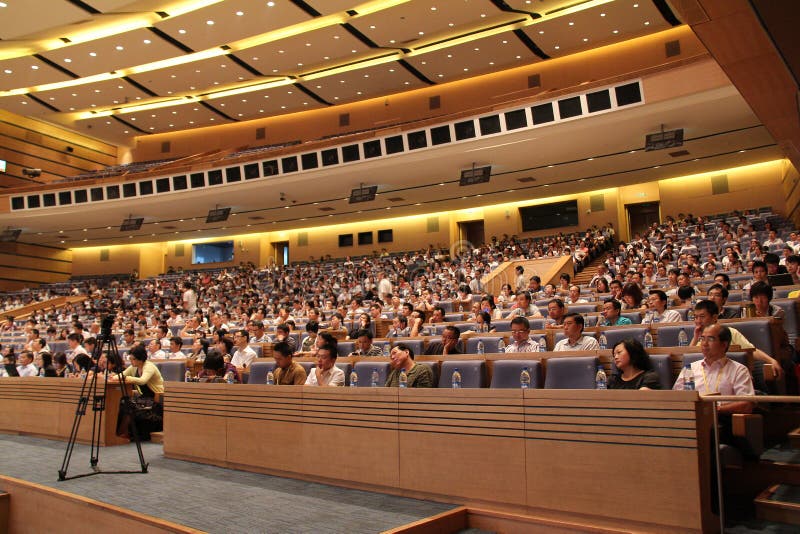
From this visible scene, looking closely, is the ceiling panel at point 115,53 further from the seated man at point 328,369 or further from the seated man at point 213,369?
the seated man at point 328,369

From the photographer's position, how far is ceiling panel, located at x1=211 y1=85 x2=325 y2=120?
19.3 m

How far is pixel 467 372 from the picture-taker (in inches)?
154

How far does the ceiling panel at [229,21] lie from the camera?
543 inches

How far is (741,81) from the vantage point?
17.2 ft

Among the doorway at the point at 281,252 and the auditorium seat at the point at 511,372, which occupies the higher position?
the doorway at the point at 281,252

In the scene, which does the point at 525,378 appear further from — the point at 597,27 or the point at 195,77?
the point at 195,77

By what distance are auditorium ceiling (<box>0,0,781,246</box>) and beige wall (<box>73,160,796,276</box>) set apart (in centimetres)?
72

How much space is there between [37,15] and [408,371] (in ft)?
46.3

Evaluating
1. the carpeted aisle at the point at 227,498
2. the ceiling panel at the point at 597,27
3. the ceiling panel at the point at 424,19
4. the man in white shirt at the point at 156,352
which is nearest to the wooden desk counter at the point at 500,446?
the carpeted aisle at the point at 227,498

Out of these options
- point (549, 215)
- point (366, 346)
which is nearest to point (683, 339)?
point (366, 346)

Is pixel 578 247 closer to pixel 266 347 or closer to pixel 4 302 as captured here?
pixel 266 347

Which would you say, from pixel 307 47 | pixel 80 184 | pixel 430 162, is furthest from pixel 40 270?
pixel 430 162

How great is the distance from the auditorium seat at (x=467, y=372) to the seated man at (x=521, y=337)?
30.2 inches

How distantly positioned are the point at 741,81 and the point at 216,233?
65.4 ft
